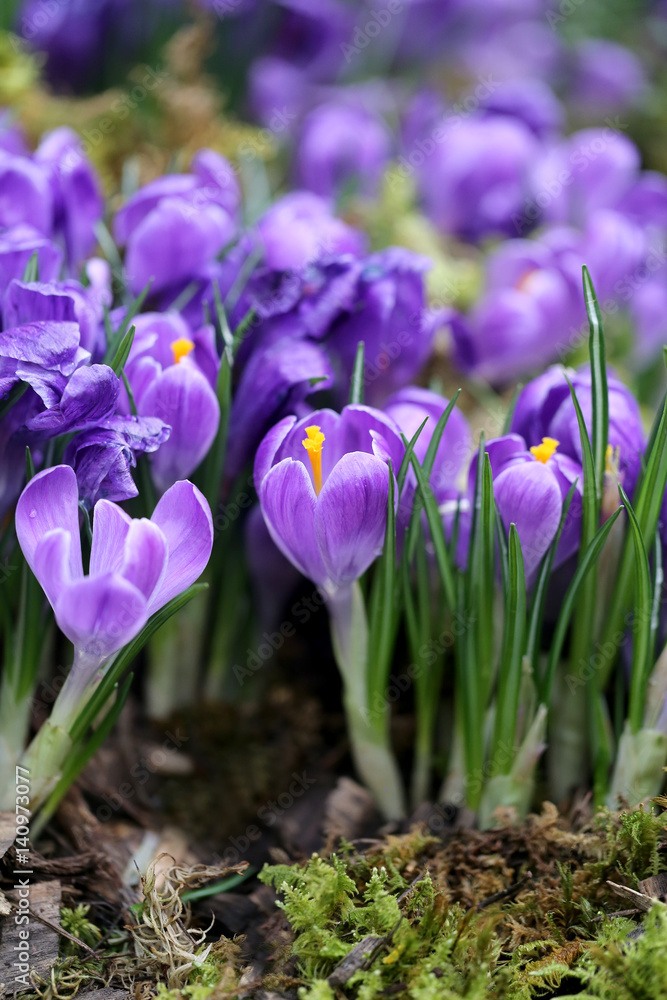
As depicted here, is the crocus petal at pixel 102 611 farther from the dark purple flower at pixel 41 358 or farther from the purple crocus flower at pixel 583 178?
the purple crocus flower at pixel 583 178

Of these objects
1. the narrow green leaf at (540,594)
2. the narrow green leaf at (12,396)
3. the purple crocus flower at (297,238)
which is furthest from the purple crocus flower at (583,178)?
the narrow green leaf at (12,396)

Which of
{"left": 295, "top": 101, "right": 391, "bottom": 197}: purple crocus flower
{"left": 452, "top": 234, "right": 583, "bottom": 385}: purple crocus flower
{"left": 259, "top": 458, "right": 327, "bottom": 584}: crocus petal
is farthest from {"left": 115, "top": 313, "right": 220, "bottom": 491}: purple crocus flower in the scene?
{"left": 295, "top": 101, "right": 391, "bottom": 197}: purple crocus flower

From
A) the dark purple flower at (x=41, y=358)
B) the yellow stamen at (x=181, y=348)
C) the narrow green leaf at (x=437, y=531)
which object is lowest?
the narrow green leaf at (x=437, y=531)

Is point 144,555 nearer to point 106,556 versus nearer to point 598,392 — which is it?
point 106,556

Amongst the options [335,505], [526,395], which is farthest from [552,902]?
[526,395]

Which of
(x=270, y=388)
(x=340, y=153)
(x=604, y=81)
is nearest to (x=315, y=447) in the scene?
(x=270, y=388)

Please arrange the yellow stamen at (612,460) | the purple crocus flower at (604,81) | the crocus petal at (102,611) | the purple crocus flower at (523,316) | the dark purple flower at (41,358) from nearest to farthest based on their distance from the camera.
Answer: the crocus petal at (102,611)
the dark purple flower at (41,358)
the yellow stamen at (612,460)
the purple crocus flower at (523,316)
the purple crocus flower at (604,81)
